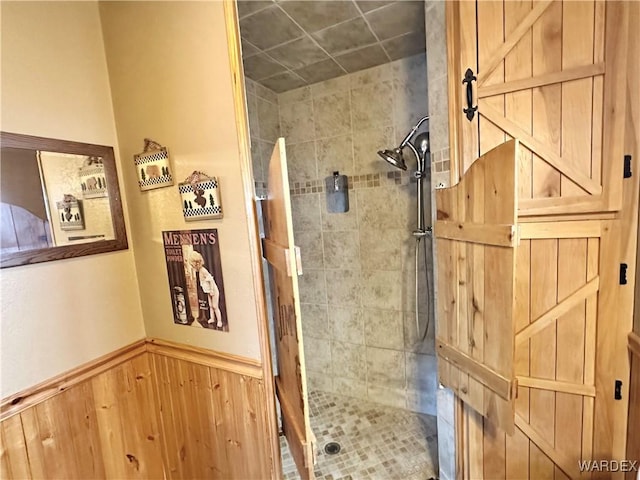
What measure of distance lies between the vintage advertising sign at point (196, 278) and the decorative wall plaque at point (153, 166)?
8.7 inches

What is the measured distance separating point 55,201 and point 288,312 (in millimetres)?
1030

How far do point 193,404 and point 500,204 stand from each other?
1548 mm

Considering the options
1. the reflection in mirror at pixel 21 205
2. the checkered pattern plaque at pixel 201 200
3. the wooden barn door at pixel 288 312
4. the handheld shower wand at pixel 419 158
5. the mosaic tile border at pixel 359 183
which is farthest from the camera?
the mosaic tile border at pixel 359 183

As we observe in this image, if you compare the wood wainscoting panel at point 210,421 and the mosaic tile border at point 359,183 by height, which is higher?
the mosaic tile border at point 359,183

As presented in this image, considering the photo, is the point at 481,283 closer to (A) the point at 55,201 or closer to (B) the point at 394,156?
(B) the point at 394,156

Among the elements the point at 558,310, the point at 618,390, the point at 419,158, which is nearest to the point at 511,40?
the point at 419,158

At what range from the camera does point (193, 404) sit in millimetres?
1364

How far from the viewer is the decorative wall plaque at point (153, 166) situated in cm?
124

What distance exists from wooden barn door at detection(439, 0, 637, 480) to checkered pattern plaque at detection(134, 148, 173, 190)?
1.25 m

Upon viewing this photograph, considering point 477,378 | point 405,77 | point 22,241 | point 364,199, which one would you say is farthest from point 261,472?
point 405,77

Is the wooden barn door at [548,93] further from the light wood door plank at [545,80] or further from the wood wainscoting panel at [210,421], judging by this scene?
the wood wainscoting panel at [210,421]

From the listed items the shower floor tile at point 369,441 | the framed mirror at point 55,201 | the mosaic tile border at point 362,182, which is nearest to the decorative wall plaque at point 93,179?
the framed mirror at point 55,201

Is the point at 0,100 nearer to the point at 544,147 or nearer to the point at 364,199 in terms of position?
the point at 364,199

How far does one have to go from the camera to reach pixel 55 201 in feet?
3.83
